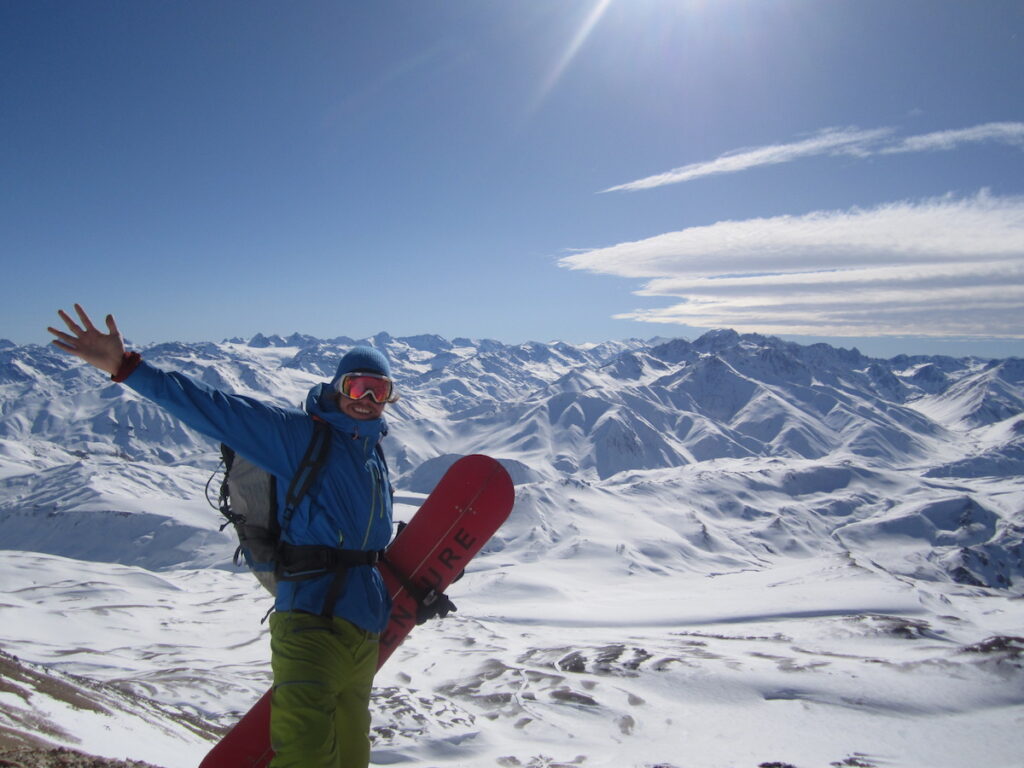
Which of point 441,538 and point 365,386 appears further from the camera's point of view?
point 441,538

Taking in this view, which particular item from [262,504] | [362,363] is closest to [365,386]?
[362,363]

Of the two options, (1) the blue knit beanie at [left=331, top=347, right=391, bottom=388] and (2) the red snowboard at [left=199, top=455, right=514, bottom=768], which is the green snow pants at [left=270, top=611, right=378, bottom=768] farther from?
(1) the blue knit beanie at [left=331, top=347, right=391, bottom=388]

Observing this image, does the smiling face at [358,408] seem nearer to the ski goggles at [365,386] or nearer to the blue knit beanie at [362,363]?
the ski goggles at [365,386]

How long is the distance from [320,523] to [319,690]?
5.27 feet

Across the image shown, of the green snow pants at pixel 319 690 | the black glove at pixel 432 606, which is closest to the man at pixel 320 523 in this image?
the green snow pants at pixel 319 690

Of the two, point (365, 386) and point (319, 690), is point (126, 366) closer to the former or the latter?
point (365, 386)

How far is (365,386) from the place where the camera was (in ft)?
22.6

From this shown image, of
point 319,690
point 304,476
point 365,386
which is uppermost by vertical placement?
point 365,386

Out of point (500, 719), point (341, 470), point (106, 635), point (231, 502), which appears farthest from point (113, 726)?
point (106, 635)

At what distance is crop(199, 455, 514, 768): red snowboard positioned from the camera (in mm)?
8562

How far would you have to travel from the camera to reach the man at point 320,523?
559 centimetres

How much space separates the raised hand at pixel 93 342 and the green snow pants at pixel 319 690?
306 cm

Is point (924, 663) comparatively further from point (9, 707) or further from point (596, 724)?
point (9, 707)

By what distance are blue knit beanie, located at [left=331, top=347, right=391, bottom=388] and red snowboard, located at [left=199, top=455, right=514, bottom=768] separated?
7.65 ft
